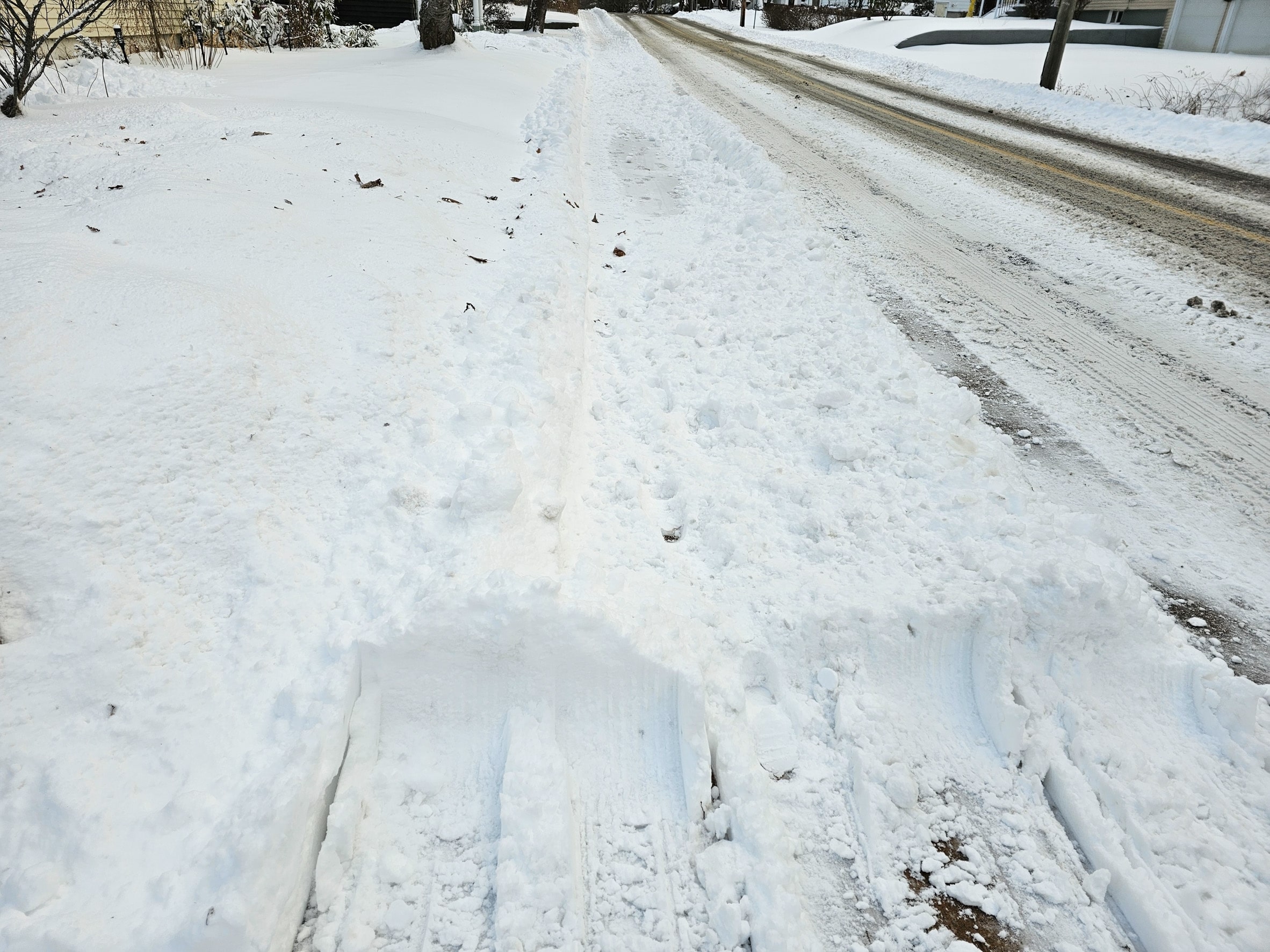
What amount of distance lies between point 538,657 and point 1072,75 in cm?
2074

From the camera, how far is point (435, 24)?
12.5 metres

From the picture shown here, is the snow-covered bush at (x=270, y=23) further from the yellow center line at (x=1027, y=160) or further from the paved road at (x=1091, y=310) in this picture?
the yellow center line at (x=1027, y=160)

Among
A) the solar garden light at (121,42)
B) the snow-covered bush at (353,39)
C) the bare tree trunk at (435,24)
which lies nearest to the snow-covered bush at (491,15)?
the snow-covered bush at (353,39)

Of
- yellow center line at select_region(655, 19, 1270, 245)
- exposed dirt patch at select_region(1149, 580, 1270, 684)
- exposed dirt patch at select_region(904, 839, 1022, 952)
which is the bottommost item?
exposed dirt patch at select_region(904, 839, 1022, 952)

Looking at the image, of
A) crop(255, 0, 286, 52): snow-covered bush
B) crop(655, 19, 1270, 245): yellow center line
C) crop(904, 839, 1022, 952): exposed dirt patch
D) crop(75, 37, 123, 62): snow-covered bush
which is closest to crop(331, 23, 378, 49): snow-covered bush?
crop(255, 0, 286, 52): snow-covered bush

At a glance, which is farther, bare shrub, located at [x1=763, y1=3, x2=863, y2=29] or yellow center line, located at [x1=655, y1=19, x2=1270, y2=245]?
bare shrub, located at [x1=763, y1=3, x2=863, y2=29]

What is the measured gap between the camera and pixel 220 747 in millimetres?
1887

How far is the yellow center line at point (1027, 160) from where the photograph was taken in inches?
256

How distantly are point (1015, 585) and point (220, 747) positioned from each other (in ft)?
8.65

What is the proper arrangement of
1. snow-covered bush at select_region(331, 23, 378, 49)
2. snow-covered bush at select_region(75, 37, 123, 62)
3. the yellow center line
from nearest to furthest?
the yellow center line < snow-covered bush at select_region(75, 37, 123, 62) < snow-covered bush at select_region(331, 23, 378, 49)

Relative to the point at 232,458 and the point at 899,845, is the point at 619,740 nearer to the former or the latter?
the point at 899,845

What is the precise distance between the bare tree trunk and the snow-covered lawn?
10.3 meters

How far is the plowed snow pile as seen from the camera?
177cm

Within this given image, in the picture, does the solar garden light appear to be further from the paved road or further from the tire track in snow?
the tire track in snow
